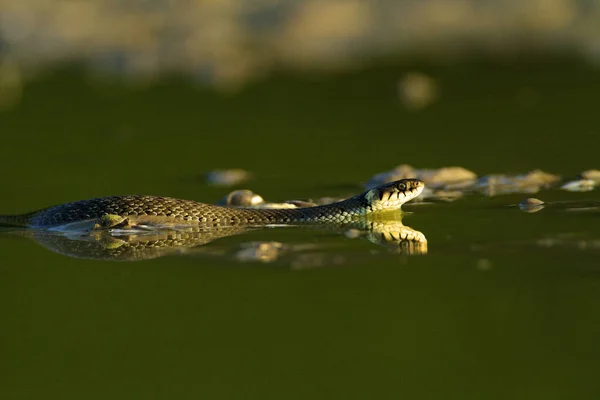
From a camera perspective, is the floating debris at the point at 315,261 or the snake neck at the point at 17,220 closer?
the floating debris at the point at 315,261

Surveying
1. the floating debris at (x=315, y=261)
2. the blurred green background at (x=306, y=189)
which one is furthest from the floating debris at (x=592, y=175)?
the floating debris at (x=315, y=261)

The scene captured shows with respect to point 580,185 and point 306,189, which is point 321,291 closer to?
point 580,185

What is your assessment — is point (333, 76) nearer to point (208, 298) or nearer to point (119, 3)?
point (119, 3)

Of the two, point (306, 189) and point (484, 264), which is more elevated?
point (306, 189)

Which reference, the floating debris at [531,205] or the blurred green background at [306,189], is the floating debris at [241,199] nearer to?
the blurred green background at [306,189]

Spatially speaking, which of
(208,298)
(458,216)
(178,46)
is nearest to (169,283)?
(208,298)

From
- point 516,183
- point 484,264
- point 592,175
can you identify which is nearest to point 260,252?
point 484,264
